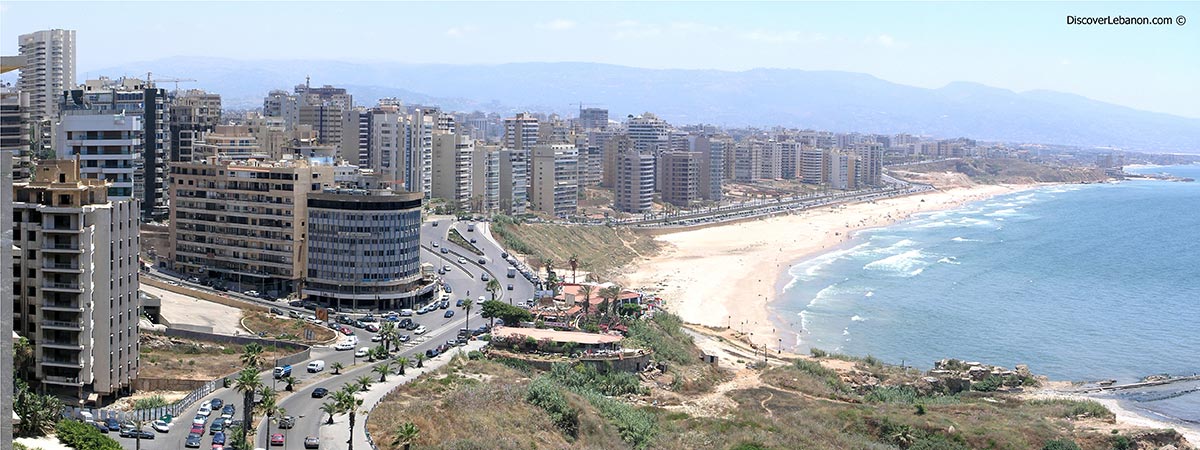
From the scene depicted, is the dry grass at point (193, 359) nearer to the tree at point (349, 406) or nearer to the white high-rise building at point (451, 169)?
the tree at point (349, 406)

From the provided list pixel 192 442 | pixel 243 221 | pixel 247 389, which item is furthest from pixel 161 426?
pixel 243 221

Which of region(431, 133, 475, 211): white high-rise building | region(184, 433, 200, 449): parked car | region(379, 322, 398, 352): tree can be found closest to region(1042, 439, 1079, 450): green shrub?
region(379, 322, 398, 352): tree

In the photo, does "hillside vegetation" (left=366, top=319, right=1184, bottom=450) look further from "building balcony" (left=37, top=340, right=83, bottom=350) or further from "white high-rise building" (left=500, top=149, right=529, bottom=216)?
"white high-rise building" (left=500, top=149, right=529, bottom=216)

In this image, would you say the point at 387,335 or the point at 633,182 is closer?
the point at 387,335

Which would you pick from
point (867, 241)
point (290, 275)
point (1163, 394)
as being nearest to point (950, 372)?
point (1163, 394)

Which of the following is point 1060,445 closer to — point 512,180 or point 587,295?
point 587,295

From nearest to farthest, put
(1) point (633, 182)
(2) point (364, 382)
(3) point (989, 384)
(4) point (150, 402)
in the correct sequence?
(4) point (150, 402) < (2) point (364, 382) < (3) point (989, 384) < (1) point (633, 182)

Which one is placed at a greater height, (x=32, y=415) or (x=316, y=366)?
(x=32, y=415)
